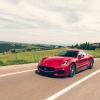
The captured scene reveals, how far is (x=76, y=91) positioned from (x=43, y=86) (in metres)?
1.35

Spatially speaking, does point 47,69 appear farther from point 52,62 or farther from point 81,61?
point 81,61

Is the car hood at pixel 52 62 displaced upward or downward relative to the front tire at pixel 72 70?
upward

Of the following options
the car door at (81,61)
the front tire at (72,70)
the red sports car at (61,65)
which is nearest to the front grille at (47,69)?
the red sports car at (61,65)

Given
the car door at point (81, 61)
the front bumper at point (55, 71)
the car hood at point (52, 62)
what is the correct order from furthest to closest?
the car door at point (81, 61) < the car hood at point (52, 62) < the front bumper at point (55, 71)

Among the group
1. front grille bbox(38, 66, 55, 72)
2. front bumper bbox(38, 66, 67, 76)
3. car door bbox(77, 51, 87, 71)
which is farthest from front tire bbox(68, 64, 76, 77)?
front grille bbox(38, 66, 55, 72)

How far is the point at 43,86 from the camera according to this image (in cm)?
825

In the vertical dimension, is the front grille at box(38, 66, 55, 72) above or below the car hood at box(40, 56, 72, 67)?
below

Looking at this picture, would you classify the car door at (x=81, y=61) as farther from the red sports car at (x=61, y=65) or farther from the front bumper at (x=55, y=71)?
the front bumper at (x=55, y=71)

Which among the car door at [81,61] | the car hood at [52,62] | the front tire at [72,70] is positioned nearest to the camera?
the car hood at [52,62]

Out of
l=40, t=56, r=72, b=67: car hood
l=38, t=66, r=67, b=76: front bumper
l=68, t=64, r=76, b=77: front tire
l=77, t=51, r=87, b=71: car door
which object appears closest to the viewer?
l=38, t=66, r=67, b=76: front bumper

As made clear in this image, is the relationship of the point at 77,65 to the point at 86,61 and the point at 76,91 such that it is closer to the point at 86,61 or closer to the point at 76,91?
the point at 86,61

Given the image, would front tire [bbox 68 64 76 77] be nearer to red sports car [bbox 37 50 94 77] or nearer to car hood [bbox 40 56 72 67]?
red sports car [bbox 37 50 94 77]

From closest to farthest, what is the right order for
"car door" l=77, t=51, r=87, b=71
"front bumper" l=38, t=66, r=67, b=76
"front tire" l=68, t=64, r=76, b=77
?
"front bumper" l=38, t=66, r=67, b=76, "front tire" l=68, t=64, r=76, b=77, "car door" l=77, t=51, r=87, b=71

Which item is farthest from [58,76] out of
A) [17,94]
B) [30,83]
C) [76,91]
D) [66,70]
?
[17,94]
